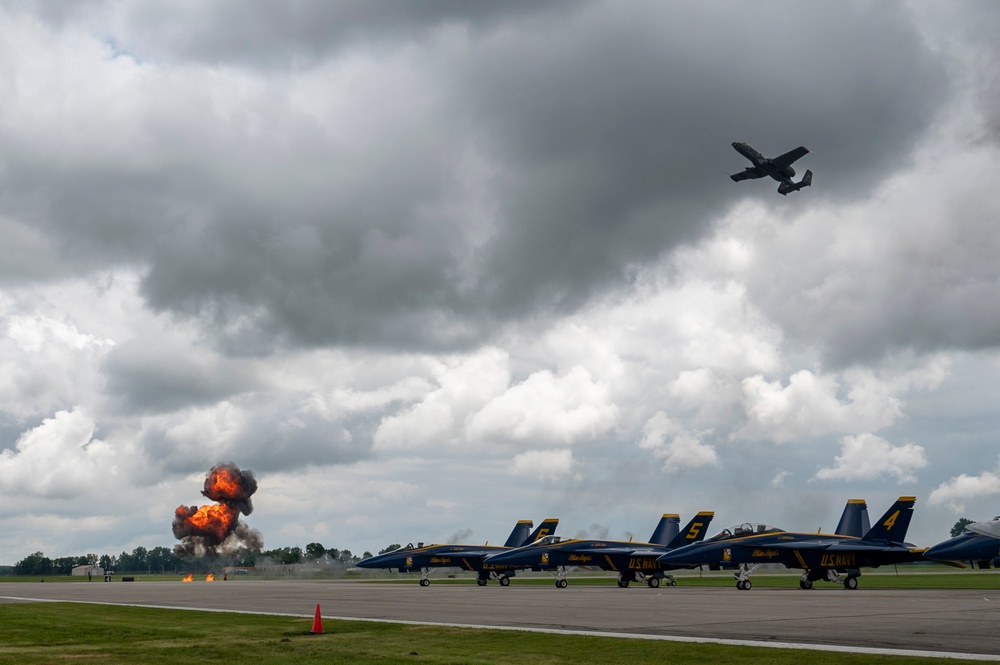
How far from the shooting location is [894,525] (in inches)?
1882

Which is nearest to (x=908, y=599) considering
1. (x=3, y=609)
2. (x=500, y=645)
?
(x=500, y=645)

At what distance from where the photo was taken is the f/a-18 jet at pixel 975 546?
1502 inches

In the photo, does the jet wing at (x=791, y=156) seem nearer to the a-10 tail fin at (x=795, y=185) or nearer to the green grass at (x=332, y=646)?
the a-10 tail fin at (x=795, y=185)

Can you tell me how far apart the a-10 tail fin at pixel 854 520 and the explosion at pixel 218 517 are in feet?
265

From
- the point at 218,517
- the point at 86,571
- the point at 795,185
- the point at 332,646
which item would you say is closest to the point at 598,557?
the point at 795,185

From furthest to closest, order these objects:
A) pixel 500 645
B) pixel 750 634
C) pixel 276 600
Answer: pixel 276 600, pixel 750 634, pixel 500 645

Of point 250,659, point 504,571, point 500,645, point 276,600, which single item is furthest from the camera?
point 504,571

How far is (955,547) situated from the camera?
38.7m

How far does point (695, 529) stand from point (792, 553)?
11.3 m

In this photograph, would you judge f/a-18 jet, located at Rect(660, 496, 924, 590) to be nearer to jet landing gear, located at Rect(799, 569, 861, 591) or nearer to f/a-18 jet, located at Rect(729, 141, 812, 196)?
jet landing gear, located at Rect(799, 569, 861, 591)

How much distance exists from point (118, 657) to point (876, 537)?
40661mm

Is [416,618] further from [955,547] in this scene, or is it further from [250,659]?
[955,547]

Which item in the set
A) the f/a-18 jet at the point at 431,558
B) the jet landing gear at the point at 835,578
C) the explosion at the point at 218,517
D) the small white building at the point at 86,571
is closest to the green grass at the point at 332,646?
the jet landing gear at the point at 835,578

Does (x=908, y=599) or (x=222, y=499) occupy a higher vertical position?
(x=222, y=499)
